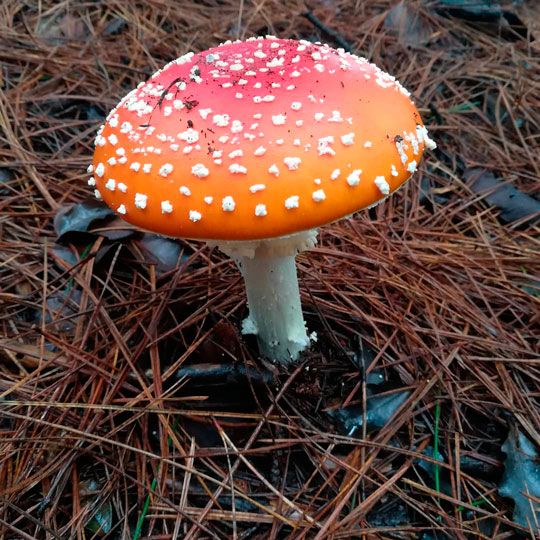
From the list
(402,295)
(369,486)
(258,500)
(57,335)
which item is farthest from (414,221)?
(57,335)

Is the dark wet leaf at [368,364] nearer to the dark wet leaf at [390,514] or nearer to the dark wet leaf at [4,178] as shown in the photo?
the dark wet leaf at [390,514]

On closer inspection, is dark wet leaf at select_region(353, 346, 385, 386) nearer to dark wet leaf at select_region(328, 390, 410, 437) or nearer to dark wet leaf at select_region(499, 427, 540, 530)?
dark wet leaf at select_region(328, 390, 410, 437)

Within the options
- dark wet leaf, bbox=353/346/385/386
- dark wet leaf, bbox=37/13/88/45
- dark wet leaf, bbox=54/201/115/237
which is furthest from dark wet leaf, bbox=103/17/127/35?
dark wet leaf, bbox=353/346/385/386

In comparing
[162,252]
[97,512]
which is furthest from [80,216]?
[97,512]

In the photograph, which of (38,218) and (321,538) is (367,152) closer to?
(321,538)

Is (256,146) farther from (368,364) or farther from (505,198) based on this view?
(505,198)
